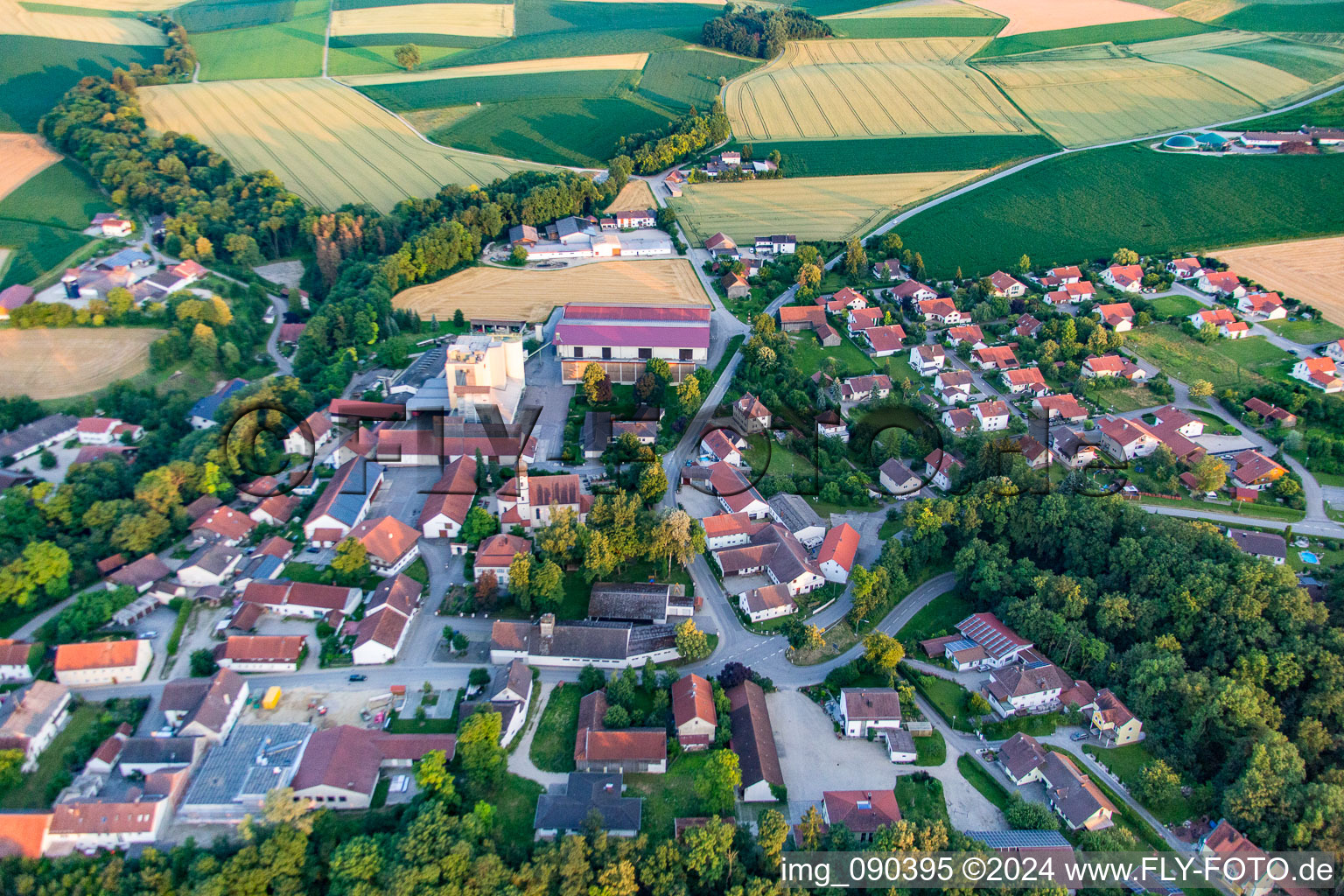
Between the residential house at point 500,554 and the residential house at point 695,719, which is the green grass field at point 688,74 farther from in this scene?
the residential house at point 695,719

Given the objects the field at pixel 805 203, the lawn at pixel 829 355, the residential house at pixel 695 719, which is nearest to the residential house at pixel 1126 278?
the field at pixel 805 203

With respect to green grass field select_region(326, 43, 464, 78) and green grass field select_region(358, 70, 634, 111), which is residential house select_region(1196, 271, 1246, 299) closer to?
green grass field select_region(358, 70, 634, 111)

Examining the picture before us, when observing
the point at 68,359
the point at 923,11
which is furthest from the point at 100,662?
the point at 923,11

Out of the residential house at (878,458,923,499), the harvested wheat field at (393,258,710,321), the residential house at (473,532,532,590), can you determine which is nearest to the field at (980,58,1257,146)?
the harvested wheat field at (393,258,710,321)

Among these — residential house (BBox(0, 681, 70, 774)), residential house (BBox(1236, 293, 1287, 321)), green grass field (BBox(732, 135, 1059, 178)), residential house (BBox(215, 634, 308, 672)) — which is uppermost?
green grass field (BBox(732, 135, 1059, 178))

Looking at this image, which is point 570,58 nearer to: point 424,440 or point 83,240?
point 83,240

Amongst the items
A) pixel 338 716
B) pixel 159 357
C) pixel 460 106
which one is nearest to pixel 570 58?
pixel 460 106
